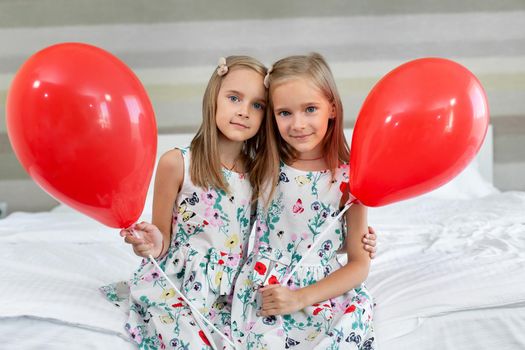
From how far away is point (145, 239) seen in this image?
4.16 ft

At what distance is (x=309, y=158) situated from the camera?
1.36 meters

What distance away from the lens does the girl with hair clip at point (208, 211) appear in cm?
126

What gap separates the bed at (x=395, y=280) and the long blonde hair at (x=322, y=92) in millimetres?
353

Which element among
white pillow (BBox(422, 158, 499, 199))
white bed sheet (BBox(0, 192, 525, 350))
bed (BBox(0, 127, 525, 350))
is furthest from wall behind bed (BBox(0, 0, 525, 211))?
white bed sheet (BBox(0, 192, 525, 350))

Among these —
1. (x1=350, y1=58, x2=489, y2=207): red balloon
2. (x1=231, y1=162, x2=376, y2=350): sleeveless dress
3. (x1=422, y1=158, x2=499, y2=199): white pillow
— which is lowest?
(x1=422, y1=158, x2=499, y2=199): white pillow

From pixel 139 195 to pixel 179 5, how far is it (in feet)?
6.89

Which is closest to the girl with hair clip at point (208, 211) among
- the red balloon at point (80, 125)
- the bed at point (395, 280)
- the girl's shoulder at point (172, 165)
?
the girl's shoulder at point (172, 165)

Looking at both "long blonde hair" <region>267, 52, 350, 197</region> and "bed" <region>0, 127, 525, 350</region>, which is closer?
"bed" <region>0, 127, 525, 350</region>

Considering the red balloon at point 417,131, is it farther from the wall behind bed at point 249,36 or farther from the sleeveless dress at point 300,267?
the wall behind bed at point 249,36

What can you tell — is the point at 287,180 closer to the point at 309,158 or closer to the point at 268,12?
the point at 309,158

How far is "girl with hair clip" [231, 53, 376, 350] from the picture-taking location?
1190 mm

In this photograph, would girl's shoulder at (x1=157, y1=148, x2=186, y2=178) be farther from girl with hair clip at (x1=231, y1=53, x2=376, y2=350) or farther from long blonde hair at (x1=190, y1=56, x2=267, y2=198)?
girl with hair clip at (x1=231, y1=53, x2=376, y2=350)

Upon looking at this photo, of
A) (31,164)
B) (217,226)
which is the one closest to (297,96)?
(217,226)

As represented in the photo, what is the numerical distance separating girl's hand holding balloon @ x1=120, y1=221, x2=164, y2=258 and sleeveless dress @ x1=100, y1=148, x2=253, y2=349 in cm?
4
